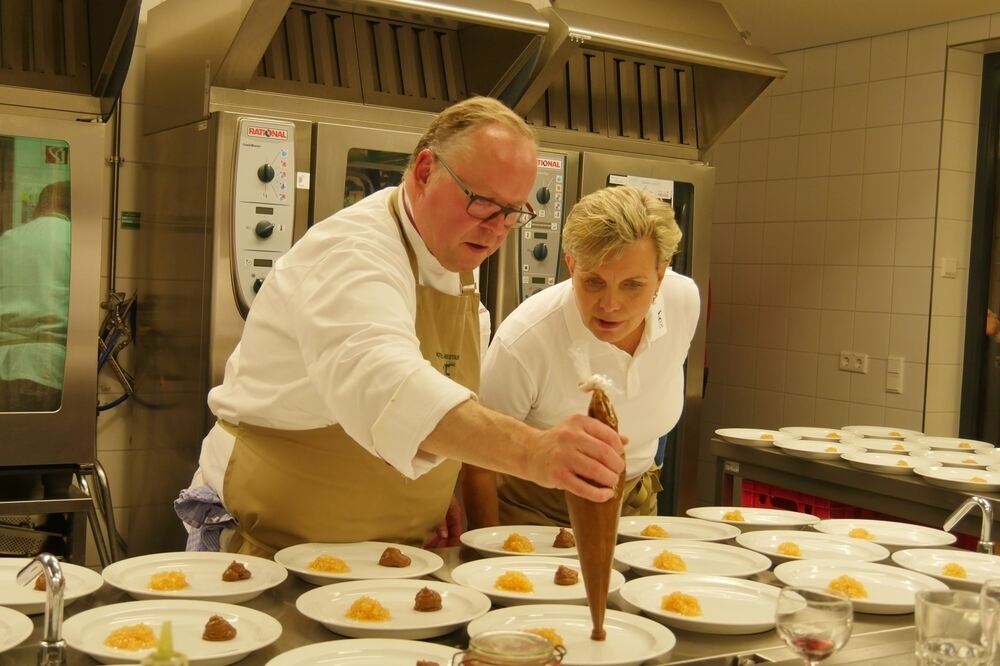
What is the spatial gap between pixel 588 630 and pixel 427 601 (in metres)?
0.25

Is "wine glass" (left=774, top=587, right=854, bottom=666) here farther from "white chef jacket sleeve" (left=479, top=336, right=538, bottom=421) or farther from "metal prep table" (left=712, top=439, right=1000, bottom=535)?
"metal prep table" (left=712, top=439, right=1000, bottom=535)

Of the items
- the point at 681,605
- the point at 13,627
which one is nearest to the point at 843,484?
the point at 681,605

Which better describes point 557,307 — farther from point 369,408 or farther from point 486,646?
point 486,646

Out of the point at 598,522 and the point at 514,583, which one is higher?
the point at 598,522

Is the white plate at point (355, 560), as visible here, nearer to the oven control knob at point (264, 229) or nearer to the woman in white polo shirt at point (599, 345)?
the woman in white polo shirt at point (599, 345)

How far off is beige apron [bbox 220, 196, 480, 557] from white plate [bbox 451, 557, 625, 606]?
0.23m

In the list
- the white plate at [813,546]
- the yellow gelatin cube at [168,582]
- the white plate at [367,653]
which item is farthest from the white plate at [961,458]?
the yellow gelatin cube at [168,582]

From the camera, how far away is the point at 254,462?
203 cm

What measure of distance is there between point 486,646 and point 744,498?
111 inches

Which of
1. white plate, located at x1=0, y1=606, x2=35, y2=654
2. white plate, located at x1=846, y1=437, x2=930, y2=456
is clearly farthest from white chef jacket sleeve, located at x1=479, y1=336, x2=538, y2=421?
white plate, located at x1=846, y1=437, x2=930, y2=456

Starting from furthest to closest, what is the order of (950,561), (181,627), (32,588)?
(950,561) < (32,588) < (181,627)

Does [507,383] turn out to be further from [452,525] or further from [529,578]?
[529,578]

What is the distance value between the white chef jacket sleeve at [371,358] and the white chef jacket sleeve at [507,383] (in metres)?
0.68

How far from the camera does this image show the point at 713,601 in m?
1.75
